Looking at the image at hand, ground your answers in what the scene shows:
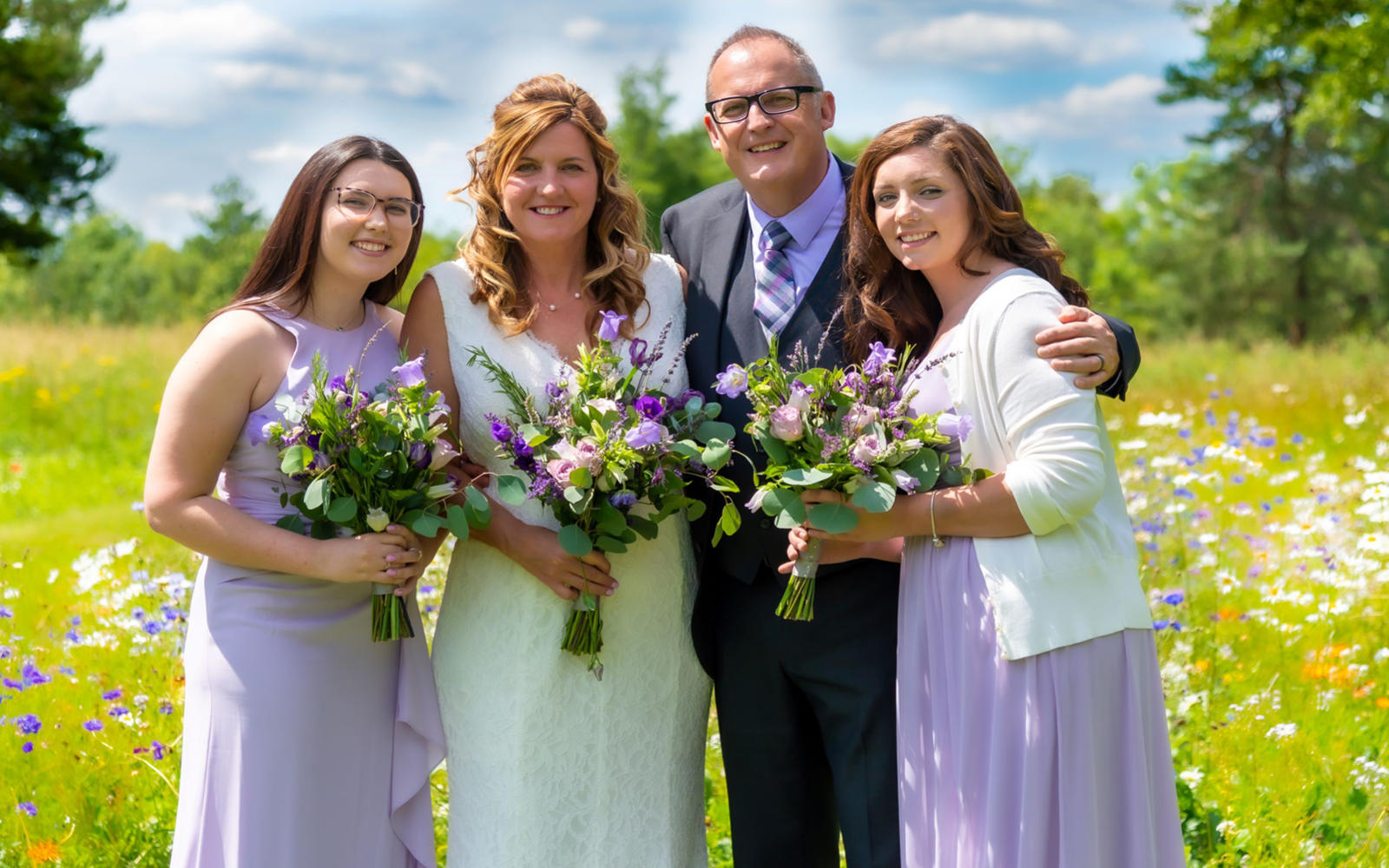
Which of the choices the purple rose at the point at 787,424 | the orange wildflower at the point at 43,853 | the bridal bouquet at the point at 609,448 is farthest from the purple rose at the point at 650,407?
the orange wildflower at the point at 43,853

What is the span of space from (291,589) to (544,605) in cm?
72

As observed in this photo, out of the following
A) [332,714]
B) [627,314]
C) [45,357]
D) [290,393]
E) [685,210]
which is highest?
[45,357]

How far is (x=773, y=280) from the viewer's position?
3645mm

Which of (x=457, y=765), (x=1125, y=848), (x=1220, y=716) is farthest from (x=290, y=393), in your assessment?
(x=1220, y=716)

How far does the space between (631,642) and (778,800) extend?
70 cm

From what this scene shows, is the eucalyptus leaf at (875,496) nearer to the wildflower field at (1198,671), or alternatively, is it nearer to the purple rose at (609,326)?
the purple rose at (609,326)

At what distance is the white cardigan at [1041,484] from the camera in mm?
2861

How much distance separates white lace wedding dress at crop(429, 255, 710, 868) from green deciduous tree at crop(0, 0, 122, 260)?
24459 millimetres

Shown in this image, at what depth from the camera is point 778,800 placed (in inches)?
144

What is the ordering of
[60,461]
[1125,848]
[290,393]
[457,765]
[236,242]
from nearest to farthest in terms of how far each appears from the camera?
[1125,848] < [290,393] < [457,765] < [60,461] < [236,242]

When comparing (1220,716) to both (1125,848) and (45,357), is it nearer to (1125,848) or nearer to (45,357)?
(1125,848)

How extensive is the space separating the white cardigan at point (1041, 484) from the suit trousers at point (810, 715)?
0.56 metres

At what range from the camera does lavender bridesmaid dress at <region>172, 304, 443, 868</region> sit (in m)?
3.19

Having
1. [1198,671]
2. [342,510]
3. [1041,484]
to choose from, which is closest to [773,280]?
[1041,484]
